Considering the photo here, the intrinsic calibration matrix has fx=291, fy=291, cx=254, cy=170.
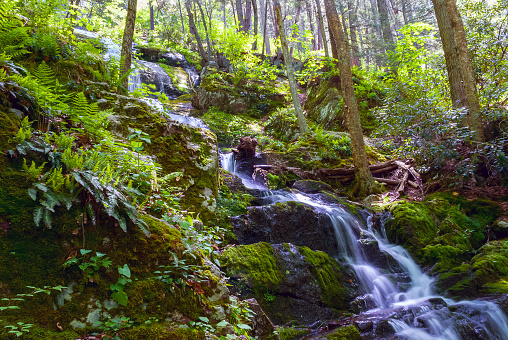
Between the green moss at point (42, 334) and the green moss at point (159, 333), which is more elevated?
the green moss at point (42, 334)

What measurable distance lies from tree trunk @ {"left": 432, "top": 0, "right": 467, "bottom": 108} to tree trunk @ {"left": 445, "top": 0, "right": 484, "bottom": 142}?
98mm

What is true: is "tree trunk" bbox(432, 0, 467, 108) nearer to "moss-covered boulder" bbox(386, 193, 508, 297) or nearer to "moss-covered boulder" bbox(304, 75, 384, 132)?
"moss-covered boulder" bbox(386, 193, 508, 297)

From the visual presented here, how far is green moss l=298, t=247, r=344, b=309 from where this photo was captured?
5121mm

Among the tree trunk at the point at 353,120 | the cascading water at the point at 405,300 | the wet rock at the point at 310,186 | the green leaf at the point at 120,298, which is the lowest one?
the cascading water at the point at 405,300

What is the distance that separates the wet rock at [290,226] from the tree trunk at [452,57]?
5.60 m

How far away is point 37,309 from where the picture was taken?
212 centimetres

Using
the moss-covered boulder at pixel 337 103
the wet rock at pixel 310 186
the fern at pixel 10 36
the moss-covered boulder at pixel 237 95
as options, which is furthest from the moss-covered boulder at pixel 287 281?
the moss-covered boulder at pixel 237 95

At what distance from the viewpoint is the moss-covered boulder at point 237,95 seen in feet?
54.6

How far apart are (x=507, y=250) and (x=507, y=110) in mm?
4265

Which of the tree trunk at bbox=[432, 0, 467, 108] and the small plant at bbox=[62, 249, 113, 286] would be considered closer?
the small plant at bbox=[62, 249, 113, 286]

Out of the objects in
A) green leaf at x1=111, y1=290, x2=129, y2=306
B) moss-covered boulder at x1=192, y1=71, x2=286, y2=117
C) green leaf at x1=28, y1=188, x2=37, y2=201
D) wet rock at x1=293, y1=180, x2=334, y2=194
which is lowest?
green leaf at x1=111, y1=290, x2=129, y2=306

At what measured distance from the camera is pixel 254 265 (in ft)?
15.8

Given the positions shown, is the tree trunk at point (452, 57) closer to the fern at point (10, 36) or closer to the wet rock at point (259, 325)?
the wet rock at point (259, 325)

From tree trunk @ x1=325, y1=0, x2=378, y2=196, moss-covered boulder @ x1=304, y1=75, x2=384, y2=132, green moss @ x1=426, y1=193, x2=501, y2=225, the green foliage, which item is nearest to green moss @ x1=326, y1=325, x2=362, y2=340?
green moss @ x1=426, y1=193, x2=501, y2=225
